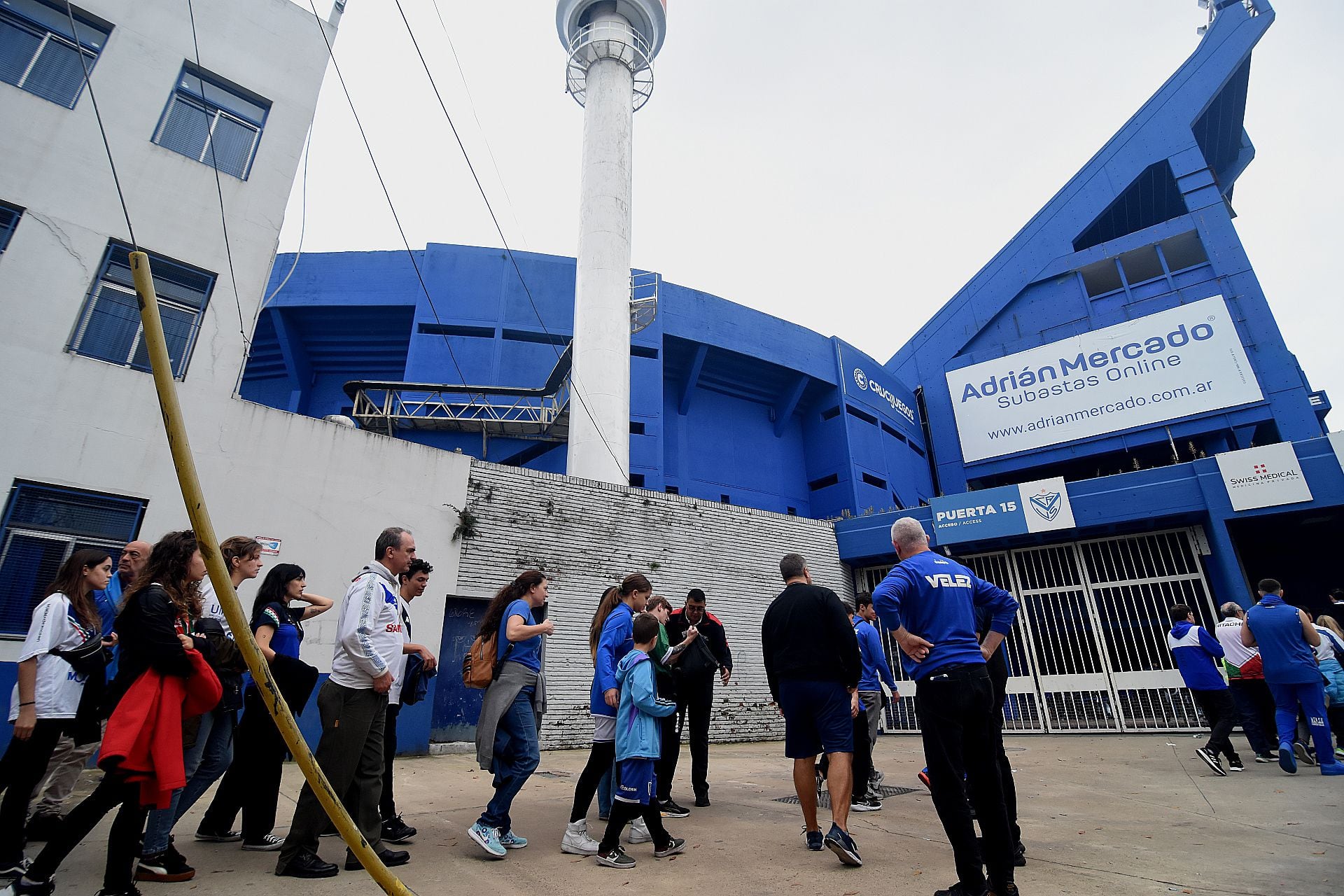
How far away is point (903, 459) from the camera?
22.9m

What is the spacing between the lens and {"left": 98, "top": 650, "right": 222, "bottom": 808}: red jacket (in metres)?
2.81

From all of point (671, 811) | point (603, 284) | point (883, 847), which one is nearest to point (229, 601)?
point (883, 847)

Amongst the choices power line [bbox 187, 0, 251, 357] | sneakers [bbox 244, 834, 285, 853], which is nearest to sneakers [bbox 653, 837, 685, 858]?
sneakers [bbox 244, 834, 285, 853]

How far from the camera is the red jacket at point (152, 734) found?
281cm

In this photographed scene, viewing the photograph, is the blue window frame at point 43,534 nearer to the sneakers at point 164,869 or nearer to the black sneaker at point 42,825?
the black sneaker at point 42,825

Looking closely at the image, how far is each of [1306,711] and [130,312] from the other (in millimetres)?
13190

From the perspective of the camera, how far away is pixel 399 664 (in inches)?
153

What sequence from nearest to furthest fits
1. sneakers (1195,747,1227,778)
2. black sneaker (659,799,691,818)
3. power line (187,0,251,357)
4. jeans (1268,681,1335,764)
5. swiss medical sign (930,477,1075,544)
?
black sneaker (659,799,691,818)
jeans (1268,681,1335,764)
sneakers (1195,747,1227,778)
power line (187,0,251,357)
swiss medical sign (930,477,1075,544)

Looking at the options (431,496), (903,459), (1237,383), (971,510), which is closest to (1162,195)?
(1237,383)

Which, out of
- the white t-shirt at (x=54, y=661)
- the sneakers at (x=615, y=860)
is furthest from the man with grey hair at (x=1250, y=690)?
the white t-shirt at (x=54, y=661)

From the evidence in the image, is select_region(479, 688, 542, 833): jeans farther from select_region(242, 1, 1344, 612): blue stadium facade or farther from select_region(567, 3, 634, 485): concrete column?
select_region(242, 1, 1344, 612): blue stadium facade

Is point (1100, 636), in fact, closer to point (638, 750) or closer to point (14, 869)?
point (638, 750)

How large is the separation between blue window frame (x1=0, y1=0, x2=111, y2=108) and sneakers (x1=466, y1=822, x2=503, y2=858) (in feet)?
32.5

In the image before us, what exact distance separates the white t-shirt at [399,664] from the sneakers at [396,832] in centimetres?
67
